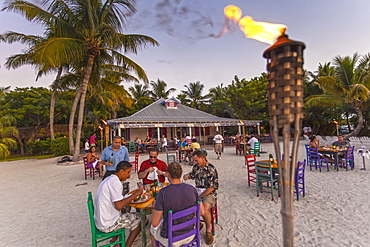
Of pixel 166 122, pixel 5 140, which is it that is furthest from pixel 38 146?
pixel 166 122

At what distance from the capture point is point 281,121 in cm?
98

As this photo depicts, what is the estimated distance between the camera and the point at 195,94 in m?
32.1

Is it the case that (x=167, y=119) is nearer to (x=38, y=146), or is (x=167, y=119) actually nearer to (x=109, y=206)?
(x=38, y=146)

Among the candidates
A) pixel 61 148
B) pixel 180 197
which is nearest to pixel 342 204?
pixel 180 197

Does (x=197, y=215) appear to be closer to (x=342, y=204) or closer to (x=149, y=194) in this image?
(x=149, y=194)

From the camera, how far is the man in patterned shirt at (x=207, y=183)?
3215mm

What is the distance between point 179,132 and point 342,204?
19810 millimetres

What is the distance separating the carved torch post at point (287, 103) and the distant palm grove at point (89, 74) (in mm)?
9997

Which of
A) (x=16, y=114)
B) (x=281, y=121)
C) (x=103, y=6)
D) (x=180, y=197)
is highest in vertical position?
(x=103, y=6)

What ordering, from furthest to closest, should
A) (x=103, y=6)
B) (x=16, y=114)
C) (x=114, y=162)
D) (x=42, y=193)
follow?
(x=16, y=114) → (x=103, y=6) → (x=42, y=193) → (x=114, y=162)

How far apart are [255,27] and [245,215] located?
3854 mm

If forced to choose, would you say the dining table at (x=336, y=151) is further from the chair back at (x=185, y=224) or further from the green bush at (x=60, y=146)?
the green bush at (x=60, y=146)

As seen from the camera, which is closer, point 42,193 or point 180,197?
point 180,197

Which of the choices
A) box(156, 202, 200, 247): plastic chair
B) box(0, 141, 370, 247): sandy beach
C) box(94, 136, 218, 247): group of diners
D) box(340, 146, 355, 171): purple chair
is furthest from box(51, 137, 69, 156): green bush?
box(340, 146, 355, 171): purple chair
